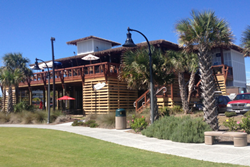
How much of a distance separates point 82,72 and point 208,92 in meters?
15.2

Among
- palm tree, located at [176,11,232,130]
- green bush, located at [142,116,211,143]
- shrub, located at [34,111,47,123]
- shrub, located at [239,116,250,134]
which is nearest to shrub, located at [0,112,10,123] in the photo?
shrub, located at [34,111,47,123]

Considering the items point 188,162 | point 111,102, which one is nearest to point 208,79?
point 188,162

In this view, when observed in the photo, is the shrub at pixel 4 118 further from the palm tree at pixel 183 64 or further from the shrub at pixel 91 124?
the palm tree at pixel 183 64

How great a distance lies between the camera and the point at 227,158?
7.33m

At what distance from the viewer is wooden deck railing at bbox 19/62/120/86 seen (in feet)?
73.7

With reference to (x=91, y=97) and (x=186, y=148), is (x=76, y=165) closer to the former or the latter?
(x=186, y=148)

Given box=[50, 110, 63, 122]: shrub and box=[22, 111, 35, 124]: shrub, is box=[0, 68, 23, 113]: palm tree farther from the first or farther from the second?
box=[50, 110, 63, 122]: shrub

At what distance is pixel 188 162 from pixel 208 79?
230 inches

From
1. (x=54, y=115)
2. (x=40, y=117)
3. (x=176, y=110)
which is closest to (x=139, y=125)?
(x=176, y=110)

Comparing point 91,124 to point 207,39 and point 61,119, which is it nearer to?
point 61,119

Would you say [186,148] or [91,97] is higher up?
[91,97]

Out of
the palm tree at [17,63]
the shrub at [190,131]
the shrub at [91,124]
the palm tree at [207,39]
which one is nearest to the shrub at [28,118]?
the shrub at [91,124]

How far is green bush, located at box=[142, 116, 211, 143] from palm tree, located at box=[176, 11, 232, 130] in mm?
890

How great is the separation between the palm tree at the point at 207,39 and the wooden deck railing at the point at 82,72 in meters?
11.3
